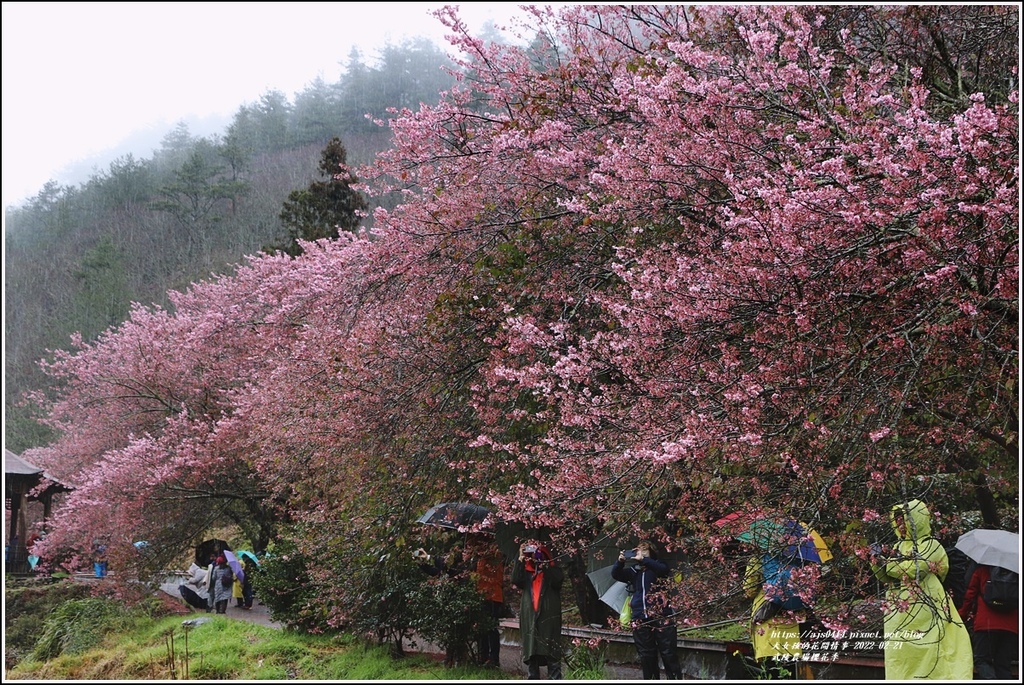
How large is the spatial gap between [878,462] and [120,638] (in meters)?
10.2

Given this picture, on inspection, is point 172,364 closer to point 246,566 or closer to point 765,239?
point 246,566

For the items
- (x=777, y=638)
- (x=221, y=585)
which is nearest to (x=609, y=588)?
(x=777, y=638)

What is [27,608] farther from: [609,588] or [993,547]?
[993,547]

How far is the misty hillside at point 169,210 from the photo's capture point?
3391 cm

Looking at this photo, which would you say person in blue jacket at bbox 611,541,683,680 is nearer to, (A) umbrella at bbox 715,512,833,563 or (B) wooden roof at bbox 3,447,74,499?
(A) umbrella at bbox 715,512,833,563

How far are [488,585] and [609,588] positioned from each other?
5.02 feet

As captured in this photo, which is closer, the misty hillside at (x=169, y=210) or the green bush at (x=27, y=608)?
the green bush at (x=27, y=608)

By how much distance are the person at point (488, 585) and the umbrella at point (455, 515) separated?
42cm

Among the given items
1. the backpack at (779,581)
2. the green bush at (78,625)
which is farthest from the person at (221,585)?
the backpack at (779,581)

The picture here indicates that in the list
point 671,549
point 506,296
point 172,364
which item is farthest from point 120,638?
point 671,549

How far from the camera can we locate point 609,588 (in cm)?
681

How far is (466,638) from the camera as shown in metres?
8.08

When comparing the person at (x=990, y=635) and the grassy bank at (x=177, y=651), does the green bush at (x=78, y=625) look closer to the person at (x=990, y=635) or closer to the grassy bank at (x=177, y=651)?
the grassy bank at (x=177, y=651)

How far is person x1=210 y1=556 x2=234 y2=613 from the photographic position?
13.9m
